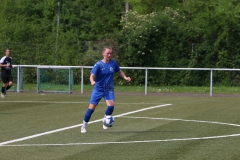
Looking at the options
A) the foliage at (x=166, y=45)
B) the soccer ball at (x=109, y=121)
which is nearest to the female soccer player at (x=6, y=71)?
the foliage at (x=166, y=45)

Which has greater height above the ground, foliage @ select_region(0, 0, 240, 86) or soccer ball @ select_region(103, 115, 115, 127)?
foliage @ select_region(0, 0, 240, 86)

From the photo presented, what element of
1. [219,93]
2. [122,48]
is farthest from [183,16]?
[219,93]

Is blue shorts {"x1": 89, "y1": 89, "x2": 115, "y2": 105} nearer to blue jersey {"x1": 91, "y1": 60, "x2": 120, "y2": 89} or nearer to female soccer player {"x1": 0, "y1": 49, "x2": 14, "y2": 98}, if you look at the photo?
blue jersey {"x1": 91, "y1": 60, "x2": 120, "y2": 89}

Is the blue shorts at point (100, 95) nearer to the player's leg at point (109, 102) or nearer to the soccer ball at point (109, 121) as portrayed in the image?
the player's leg at point (109, 102)

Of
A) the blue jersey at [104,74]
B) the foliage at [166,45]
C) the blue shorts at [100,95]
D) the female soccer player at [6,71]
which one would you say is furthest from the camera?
the foliage at [166,45]

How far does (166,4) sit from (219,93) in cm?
2275

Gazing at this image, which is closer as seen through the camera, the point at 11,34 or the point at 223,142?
the point at 223,142

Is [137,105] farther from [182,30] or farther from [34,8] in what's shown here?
[34,8]

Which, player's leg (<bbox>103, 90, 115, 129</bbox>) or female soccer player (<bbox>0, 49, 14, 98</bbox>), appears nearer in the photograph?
player's leg (<bbox>103, 90, 115, 129</bbox>)

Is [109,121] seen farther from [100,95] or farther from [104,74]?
[104,74]

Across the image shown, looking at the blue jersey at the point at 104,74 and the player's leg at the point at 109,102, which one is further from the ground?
the blue jersey at the point at 104,74

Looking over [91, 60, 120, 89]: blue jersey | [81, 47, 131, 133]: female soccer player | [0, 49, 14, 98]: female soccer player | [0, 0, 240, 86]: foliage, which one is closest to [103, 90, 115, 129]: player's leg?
[81, 47, 131, 133]: female soccer player

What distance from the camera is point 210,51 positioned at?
4556 centimetres

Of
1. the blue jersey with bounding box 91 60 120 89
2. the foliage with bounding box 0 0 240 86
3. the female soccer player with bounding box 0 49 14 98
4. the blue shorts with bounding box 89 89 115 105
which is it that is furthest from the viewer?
the foliage with bounding box 0 0 240 86
